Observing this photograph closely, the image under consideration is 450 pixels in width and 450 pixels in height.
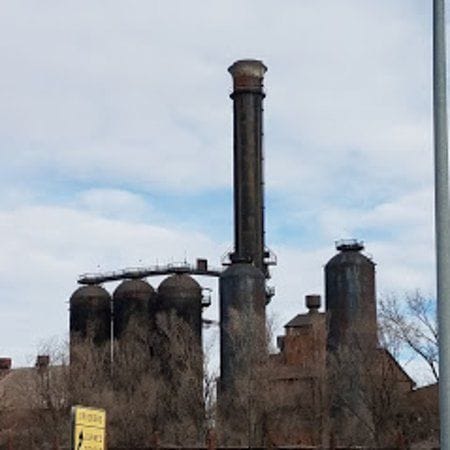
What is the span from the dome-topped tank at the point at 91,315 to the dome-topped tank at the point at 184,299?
12.5 ft

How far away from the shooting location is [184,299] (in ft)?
198

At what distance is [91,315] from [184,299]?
231 inches

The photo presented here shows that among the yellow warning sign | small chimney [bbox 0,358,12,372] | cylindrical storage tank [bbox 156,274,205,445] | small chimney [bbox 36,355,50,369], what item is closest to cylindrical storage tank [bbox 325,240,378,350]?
cylindrical storage tank [bbox 156,274,205,445]

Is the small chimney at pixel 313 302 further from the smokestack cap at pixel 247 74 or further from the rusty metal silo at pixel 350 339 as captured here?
the smokestack cap at pixel 247 74

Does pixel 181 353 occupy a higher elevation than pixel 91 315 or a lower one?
lower

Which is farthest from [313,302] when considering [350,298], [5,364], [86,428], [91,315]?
[86,428]

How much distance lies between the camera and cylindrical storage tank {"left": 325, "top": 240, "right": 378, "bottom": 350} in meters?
53.0

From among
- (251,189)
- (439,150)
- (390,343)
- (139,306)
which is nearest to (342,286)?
(390,343)

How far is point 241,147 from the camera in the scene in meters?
57.7

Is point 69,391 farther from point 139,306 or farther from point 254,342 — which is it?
point 254,342

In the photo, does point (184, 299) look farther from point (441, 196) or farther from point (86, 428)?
point (441, 196)

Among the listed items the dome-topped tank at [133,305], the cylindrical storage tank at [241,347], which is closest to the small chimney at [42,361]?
the dome-topped tank at [133,305]

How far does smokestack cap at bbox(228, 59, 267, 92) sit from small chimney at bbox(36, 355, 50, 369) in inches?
779

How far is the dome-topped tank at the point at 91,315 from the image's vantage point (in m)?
62.2
